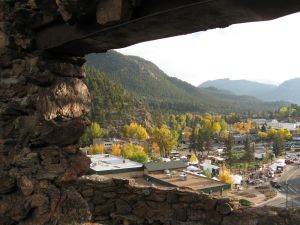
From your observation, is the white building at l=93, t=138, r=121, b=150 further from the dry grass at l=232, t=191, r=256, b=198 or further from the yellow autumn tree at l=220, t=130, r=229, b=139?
the yellow autumn tree at l=220, t=130, r=229, b=139

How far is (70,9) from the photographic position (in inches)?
163

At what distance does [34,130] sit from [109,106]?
297ft

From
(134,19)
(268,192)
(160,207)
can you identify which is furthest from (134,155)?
(134,19)

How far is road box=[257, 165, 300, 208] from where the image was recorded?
42.1 meters

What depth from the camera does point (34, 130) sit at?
4879 millimetres

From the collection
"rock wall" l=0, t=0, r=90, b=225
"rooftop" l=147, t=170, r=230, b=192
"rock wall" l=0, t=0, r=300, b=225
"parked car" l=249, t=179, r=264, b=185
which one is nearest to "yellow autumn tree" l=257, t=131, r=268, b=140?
"parked car" l=249, t=179, r=264, b=185

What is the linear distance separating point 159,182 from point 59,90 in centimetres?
2699

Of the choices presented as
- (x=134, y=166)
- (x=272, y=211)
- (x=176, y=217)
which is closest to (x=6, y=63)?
(x=176, y=217)

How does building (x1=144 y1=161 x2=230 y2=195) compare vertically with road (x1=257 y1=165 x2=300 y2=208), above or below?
above

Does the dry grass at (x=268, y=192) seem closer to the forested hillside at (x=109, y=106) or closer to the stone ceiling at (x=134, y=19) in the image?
the forested hillside at (x=109, y=106)

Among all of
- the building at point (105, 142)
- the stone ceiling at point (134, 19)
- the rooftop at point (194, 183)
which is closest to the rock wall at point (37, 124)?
the stone ceiling at point (134, 19)

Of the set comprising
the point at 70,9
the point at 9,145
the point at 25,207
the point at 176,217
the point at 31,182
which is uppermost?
the point at 70,9

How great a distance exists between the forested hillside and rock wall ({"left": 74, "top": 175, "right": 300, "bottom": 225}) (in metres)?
79.0

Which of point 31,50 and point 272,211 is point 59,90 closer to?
point 31,50
